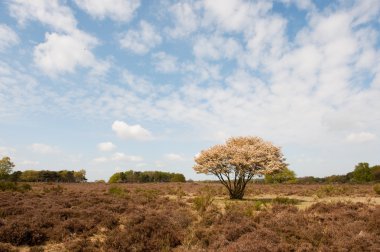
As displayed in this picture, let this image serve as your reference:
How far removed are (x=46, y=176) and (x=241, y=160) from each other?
102 meters

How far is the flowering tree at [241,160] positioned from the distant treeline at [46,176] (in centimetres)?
8683

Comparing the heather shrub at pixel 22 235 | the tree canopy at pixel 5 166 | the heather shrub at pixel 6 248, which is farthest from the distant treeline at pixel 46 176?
the heather shrub at pixel 6 248

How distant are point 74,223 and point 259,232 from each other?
298 inches

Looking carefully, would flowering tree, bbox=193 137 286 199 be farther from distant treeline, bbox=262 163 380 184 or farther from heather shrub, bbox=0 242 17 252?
distant treeline, bbox=262 163 380 184

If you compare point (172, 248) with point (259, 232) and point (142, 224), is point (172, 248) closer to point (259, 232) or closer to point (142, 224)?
point (142, 224)

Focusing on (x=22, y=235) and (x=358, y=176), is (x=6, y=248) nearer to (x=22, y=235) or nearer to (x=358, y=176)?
(x=22, y=235)

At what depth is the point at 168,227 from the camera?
38.7 ft

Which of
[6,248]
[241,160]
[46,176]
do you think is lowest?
[6,248]

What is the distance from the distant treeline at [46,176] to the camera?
319 ft

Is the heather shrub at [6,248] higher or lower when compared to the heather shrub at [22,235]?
lower

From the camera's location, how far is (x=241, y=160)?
23359 mm

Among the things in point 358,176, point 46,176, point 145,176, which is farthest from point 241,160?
point 145,176

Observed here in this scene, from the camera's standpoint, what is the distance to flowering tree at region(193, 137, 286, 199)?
23.6 m

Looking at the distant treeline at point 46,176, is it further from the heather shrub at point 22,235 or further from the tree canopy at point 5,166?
the heather shrub at point 22,235
